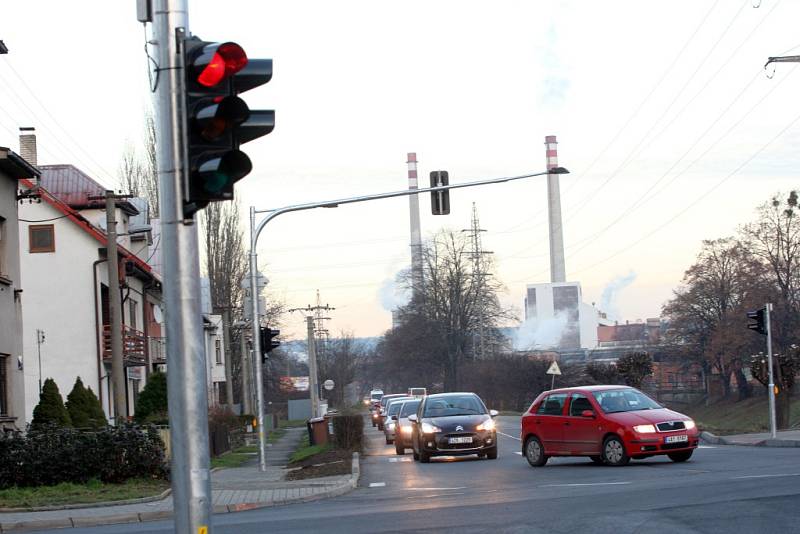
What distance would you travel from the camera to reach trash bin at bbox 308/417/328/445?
41562 mm

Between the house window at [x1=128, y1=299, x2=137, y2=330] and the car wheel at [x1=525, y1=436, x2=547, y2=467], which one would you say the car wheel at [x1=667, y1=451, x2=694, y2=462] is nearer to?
the car wheel at [x1=525, y1=436, x2=547, y2=467]

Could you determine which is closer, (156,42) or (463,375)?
Result: (156,42)

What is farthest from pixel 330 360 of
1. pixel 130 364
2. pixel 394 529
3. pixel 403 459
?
pixel 394 529

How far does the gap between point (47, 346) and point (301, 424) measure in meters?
48.6

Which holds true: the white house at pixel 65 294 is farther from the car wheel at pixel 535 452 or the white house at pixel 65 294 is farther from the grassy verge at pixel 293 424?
the grassy verge at pixel 293 424

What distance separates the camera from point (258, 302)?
26.5 metres

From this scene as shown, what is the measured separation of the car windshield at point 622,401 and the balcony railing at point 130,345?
75.6ft

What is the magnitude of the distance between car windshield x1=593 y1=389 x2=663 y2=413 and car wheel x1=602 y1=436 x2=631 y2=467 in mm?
596

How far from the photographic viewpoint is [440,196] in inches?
1003

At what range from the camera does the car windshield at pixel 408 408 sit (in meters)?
35.8

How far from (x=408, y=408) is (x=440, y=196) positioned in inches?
498

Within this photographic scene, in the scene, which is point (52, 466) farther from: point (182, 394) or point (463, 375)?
point (463, 375)

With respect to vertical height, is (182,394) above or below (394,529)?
above

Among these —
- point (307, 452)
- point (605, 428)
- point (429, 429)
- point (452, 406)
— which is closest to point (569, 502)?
point (605, 428)
